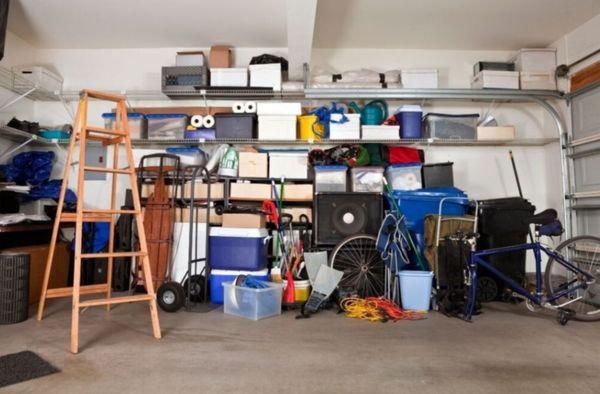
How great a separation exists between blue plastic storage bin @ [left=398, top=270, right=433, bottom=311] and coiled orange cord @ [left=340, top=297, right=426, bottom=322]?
86 mm

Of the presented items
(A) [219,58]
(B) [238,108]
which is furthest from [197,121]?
(A) [219,58]

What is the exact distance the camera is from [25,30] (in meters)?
4.14

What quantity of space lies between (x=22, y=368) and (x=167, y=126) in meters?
2.85

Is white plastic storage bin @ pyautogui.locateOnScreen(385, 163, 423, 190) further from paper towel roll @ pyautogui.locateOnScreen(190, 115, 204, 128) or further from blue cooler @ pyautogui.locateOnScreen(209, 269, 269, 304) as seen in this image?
paper towel roll @ pyautogui.locateOnScreen(190, 115, 204, 128)

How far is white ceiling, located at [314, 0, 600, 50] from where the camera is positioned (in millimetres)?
3631

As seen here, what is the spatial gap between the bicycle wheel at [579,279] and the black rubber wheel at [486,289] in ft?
1.50

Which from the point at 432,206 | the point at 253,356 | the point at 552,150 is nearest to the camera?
the point at 253,356

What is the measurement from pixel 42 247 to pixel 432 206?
3.97 meters

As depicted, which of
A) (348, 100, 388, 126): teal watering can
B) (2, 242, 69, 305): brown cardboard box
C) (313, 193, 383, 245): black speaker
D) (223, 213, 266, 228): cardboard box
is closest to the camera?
(2, 242, 69, 305): brown cardboard box

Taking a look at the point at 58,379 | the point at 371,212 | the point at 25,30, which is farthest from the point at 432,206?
the point at 25,30

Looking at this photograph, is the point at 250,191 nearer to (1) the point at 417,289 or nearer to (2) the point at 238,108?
(2) the point at 238,108

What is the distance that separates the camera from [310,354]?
221 cm

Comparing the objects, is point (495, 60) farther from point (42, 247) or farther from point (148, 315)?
point (42, 247)

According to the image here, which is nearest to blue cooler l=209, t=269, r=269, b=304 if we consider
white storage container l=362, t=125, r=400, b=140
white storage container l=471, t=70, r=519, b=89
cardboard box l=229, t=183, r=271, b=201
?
cardboard box l=229, t=183, r=271, b=201
